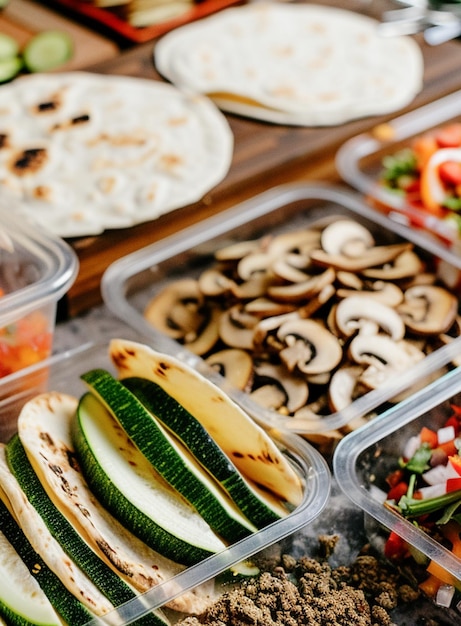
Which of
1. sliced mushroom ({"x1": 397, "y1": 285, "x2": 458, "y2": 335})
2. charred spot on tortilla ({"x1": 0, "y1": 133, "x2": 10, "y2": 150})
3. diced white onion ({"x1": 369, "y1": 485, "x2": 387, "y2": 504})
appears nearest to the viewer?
diced white onion ({"x1": 369, "y1": 485, "x2": 387, "y2": 504})

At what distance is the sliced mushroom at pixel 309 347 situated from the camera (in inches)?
96.9

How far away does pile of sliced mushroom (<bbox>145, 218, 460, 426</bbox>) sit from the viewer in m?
2.46

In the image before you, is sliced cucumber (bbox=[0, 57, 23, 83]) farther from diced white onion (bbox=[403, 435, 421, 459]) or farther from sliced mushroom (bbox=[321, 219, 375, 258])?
diced white onion (bbox=[403, 435, 421, 459])

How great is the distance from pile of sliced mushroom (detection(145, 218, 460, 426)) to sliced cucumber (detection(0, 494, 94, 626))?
88 centimetres

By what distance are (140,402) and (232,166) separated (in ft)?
5.06

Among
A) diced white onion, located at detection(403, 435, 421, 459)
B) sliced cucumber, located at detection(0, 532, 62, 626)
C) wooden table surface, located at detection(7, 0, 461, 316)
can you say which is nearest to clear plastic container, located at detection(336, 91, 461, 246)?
wooden table surface, located at detection(7, 0, 461, 316)

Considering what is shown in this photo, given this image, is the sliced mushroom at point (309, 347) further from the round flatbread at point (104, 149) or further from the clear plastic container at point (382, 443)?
the round flatbread at point (104, 149)

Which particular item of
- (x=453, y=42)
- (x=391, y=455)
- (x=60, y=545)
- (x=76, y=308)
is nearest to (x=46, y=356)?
(x=76, y=308)

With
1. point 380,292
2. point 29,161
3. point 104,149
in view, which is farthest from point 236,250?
point 29,161

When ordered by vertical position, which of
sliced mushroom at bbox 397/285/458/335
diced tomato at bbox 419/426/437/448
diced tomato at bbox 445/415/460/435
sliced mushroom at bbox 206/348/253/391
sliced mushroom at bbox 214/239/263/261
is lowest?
sliced mushroom at bbox 206/348/253/391

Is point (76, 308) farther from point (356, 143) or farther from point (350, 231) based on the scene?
point (356, 143)

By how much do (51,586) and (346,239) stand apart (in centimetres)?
168

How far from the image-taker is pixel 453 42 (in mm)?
4305

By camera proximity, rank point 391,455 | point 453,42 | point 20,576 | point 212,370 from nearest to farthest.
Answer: point 20,576
point 391,455
point 212,370
point 453,42
